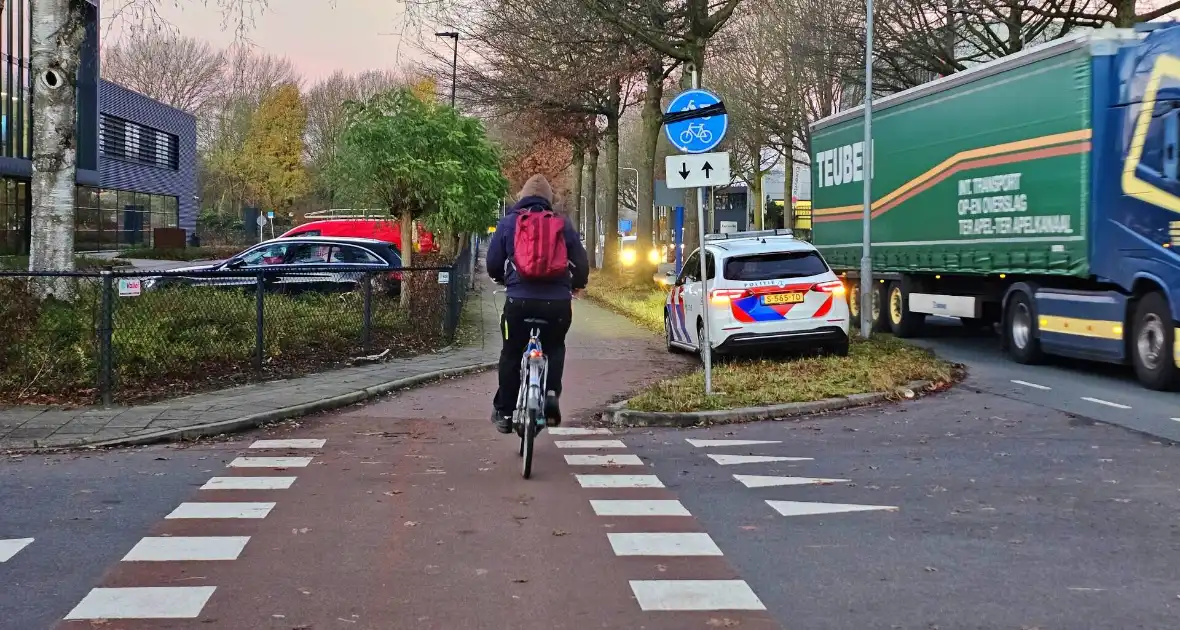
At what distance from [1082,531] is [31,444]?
288 inches

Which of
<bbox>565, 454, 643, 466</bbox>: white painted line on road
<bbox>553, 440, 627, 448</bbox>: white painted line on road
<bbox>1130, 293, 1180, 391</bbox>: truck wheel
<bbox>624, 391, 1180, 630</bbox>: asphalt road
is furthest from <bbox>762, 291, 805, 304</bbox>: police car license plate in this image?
<bbox>565, 454, 643, 466</bbox>: white painted line on road

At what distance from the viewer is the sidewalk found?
9383mm

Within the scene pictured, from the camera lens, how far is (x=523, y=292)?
8.04 meters

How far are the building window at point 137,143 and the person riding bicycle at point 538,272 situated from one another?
48.6 m

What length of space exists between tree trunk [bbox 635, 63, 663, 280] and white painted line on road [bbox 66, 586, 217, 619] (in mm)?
24229

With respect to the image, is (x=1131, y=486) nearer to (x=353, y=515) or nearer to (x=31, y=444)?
(x=353, y=515)

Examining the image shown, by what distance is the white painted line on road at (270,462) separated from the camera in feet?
27.4

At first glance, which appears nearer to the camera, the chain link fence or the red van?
the chain link fence

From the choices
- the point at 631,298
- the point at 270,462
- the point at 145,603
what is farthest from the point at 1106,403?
the point at 631,298

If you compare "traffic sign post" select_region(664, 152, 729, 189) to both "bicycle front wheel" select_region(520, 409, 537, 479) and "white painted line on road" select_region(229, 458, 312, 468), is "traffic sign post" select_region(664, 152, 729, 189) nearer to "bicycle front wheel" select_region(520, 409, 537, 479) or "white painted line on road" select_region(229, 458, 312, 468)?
"bicycle front wheel" select_region(520, 409, 537, 479)

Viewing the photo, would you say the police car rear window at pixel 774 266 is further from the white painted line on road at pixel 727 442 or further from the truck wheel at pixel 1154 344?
the white painted line on road at pixel 727 442

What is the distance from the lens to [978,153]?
54.1ft

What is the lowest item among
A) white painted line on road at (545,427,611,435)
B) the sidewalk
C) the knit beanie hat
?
white painted line on road at (545,427,611,435)

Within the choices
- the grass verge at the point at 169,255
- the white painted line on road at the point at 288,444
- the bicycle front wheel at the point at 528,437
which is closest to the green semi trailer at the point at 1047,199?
the bicycle front wheel at the point at 528,437
